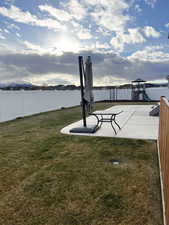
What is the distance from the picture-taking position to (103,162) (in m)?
2.87

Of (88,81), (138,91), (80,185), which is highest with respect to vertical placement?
(138,91)

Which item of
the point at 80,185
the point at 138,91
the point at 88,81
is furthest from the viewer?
the point at 138,91

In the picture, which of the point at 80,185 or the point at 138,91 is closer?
the point at 80,185

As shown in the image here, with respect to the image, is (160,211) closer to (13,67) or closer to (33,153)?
(33,153)

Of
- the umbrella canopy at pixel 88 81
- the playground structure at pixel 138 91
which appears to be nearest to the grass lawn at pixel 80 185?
the umbrella canopy at pixel 88 81

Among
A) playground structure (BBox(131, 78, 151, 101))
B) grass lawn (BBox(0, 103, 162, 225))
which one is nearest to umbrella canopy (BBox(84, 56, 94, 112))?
grass lawn (BBox(0, 103, 162, 225))

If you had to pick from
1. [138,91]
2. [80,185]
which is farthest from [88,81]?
[138,91]

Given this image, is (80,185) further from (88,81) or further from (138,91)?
(138,91)

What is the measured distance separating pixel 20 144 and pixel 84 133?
1.81m

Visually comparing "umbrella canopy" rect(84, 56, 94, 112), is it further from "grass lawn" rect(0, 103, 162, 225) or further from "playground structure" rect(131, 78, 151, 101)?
"playground structure" rect(131, 78, 151, 101)

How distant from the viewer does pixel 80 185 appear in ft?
7.23

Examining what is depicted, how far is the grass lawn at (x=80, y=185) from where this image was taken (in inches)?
65.9

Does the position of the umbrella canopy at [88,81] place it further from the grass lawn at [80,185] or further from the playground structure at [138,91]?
the playground structure at [138,91]

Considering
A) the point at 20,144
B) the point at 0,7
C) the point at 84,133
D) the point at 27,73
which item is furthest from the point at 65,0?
the point at 27,73
